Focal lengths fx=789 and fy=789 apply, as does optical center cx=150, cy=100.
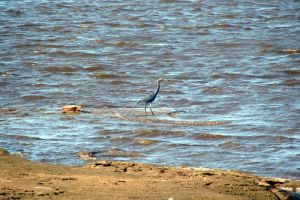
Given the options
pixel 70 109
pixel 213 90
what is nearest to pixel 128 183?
pixel 70 109

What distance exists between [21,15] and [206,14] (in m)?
5.96

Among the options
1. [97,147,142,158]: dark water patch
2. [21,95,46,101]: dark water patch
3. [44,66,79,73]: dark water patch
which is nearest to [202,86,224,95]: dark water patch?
[21,95,46,101]: dark water patch

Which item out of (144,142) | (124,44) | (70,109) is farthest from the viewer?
(124,44)

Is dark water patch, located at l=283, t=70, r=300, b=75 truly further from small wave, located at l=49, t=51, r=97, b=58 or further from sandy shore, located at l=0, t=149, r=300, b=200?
sandy shore, located at l=0, t=149, r=300, b=200

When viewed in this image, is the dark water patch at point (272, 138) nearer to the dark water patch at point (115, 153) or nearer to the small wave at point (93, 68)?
the dark water patch at point (115, 153)

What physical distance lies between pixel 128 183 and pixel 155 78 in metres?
9.25

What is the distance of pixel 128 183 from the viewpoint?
22.0ft

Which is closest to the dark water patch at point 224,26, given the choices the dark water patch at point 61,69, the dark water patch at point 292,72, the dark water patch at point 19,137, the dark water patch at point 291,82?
the dark water patch at point 292,72

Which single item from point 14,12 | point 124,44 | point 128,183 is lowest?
point 14,12

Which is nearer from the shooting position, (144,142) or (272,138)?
(144,142)

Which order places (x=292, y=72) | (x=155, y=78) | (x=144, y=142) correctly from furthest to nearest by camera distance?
(x=292, y=72) → (x=155, y=78) → (x=144, y=142)

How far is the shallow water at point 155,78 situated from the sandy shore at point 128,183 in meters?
1.53

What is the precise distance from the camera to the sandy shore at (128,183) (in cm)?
621

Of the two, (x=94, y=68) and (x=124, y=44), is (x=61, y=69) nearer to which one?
(x=94, y=68)
